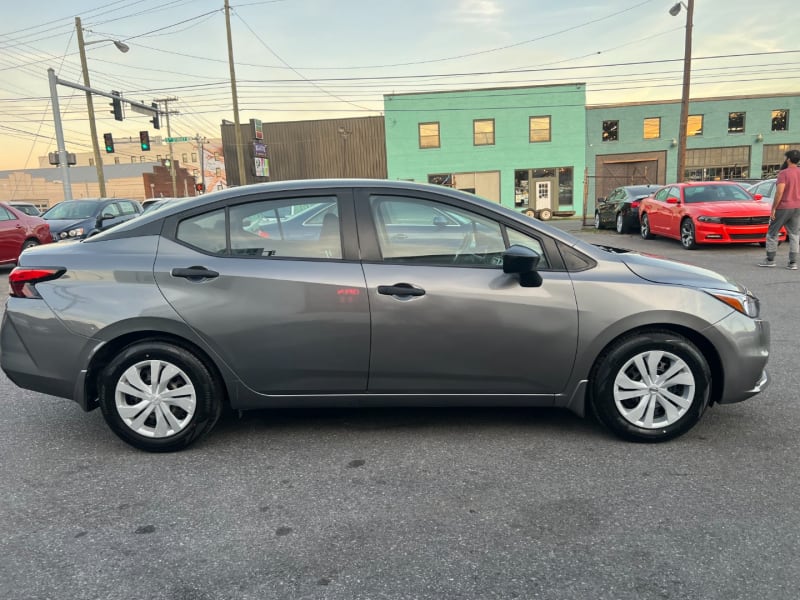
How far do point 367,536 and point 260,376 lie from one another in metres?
1.20

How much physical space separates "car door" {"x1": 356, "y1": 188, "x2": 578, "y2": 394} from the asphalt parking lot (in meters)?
0.43

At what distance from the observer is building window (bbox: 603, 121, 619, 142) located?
1390 inches

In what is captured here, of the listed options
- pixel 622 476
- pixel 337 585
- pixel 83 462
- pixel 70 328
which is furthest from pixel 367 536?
pixel 70 328

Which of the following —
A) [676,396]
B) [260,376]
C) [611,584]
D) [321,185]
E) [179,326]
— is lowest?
[611,584]

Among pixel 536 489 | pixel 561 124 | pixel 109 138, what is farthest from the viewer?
pixel 561 124

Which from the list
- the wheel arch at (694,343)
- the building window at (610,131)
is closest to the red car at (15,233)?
the wheel arch at (694,343)

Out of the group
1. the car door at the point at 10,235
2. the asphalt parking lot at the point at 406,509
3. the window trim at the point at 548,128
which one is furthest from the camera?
the window trim at the point at 548,128

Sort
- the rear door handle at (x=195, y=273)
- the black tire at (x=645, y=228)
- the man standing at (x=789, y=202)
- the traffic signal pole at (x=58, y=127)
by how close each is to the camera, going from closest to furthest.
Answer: the rear door handle at (x=195, y=273)
the man standing at (x=789, y=202)
the black tire at (x=645, y=228)
the traffic signal pole at (x=58, y=127)

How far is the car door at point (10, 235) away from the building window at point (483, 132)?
26.5 m

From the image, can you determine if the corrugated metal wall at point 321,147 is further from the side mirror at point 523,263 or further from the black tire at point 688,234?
Result: the side mirror at point 523,263

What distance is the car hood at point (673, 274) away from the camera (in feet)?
10.8

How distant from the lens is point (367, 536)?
2475 millimetres

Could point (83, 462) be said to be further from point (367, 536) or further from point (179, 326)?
point (367, 536)

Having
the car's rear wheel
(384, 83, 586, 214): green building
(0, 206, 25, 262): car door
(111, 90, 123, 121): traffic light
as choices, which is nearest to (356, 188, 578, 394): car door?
(0, 206, 25, 262): car door
